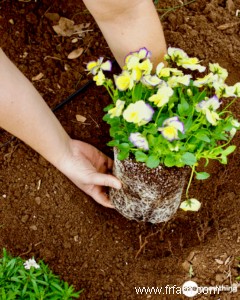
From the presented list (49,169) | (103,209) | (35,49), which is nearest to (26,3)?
(35,49)

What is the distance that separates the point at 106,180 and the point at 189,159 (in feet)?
1.31

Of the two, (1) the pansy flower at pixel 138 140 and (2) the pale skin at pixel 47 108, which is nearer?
(1) the pansy flower at pixel 138 140

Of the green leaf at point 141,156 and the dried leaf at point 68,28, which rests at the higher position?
the green leaf at point 141,156

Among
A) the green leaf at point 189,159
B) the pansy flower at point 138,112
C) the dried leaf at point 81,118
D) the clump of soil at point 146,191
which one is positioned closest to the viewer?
the pansy flower at point 138,112

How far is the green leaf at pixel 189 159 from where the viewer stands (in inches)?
63.2


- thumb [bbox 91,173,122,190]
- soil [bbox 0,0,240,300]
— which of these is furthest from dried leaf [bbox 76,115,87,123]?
thumb [bbox 91,173,122,190]

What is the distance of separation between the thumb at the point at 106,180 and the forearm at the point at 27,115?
0.51ft

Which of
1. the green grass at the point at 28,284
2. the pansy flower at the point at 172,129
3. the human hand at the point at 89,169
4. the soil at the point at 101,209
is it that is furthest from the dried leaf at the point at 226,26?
the green grass at the point at 28,284

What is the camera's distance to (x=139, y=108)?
1.49 m

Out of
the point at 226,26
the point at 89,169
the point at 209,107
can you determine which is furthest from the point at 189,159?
the point at 226,26

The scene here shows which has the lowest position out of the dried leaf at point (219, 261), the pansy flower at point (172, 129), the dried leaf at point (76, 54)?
the dried leaf at point (219, 261)

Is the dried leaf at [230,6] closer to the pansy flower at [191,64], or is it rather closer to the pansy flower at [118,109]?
the pansy flower at [191,64]

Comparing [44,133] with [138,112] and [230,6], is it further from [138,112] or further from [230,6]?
[230,6]

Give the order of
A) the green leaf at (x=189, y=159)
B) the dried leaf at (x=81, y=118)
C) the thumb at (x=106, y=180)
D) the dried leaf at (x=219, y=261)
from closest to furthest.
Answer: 1. the green leaf at (x=189, y=159)
2. the thumb at (x=106, y=180)
3. the dried leaf at (x=219, y=261)
4. the dried leaf at (x=81, y=118)
